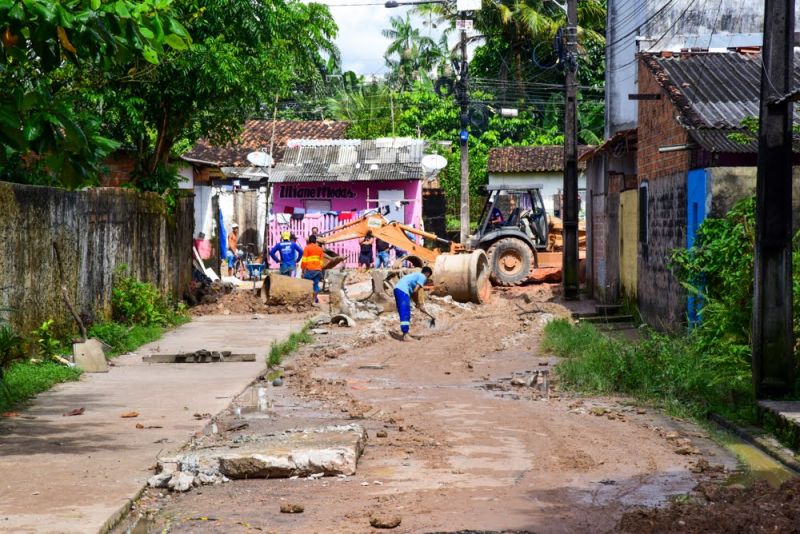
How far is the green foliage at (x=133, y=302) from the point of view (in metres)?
19.4

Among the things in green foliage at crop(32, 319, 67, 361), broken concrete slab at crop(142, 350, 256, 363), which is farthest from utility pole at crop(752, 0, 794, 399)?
green foliage at crop(32, 319, 67, 361)

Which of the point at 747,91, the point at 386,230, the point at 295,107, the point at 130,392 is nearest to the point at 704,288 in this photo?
the point at 747,91

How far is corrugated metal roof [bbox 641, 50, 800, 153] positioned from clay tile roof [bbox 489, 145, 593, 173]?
84.9ft

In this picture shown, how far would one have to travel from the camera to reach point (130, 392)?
13.1 m

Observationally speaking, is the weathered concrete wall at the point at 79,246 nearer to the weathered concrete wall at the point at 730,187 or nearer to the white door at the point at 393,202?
the weathered concrete wall at the point at 730,187

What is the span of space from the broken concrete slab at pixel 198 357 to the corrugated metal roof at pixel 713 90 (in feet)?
23.9

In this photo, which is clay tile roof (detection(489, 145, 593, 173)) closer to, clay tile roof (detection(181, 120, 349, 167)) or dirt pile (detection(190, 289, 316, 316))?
clay tile roof (detection(181, 120, 349, 167))

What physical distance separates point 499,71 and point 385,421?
1643 inches

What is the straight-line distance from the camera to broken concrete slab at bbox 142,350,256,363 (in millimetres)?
A: 16203

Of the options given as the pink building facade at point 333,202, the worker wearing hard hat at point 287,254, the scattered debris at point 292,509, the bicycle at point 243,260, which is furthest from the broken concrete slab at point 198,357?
the pink building facade at point 333,202

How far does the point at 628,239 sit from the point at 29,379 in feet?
42.2

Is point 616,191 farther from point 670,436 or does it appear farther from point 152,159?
point 670,436

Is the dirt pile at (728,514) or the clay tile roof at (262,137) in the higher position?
the clay tile roof at (262,137)

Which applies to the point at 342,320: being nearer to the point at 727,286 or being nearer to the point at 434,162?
the point at 727,286
